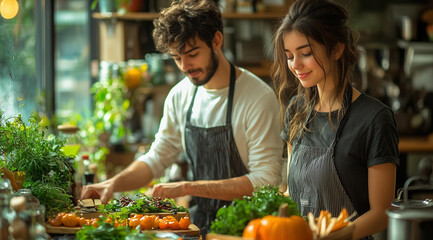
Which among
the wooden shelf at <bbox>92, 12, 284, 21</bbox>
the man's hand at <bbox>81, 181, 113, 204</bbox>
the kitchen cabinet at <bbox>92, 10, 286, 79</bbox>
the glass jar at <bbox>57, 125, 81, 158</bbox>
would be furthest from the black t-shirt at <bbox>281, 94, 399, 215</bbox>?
the kitchen cabinet at <bbox>92, 10, 286, 79</bbox>

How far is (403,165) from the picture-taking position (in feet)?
19.0

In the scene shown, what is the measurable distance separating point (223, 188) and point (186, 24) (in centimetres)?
76

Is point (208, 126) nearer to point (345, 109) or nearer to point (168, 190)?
point (168, 190)

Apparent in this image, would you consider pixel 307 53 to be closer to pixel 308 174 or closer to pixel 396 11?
pixel 308 174

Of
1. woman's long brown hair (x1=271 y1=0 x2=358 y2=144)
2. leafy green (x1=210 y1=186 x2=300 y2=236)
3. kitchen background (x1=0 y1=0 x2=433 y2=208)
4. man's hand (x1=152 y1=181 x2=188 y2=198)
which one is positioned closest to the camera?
leafy green (x1=210 y1=186 x2=300 y2=236)

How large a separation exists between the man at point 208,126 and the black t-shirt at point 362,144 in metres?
0.53

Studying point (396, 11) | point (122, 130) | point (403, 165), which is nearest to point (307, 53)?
point (122, 130)

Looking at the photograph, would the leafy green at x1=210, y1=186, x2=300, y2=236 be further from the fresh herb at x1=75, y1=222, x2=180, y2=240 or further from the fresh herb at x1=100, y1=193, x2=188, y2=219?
the fresh herb at x1=100, y1=193, x2=188, y2=219

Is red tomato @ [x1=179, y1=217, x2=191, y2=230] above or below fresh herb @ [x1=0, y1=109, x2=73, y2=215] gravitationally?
below

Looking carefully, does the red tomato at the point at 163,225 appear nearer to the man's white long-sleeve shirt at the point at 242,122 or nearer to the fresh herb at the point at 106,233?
the fresh herb at the point at 106,233

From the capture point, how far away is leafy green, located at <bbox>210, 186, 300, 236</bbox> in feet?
6.23

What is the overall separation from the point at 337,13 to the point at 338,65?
20 centimetres

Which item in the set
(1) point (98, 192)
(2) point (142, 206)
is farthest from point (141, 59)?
(2) point (142, 206)

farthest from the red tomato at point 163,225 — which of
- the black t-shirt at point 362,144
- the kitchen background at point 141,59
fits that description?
the kitchen background at point 141,59
